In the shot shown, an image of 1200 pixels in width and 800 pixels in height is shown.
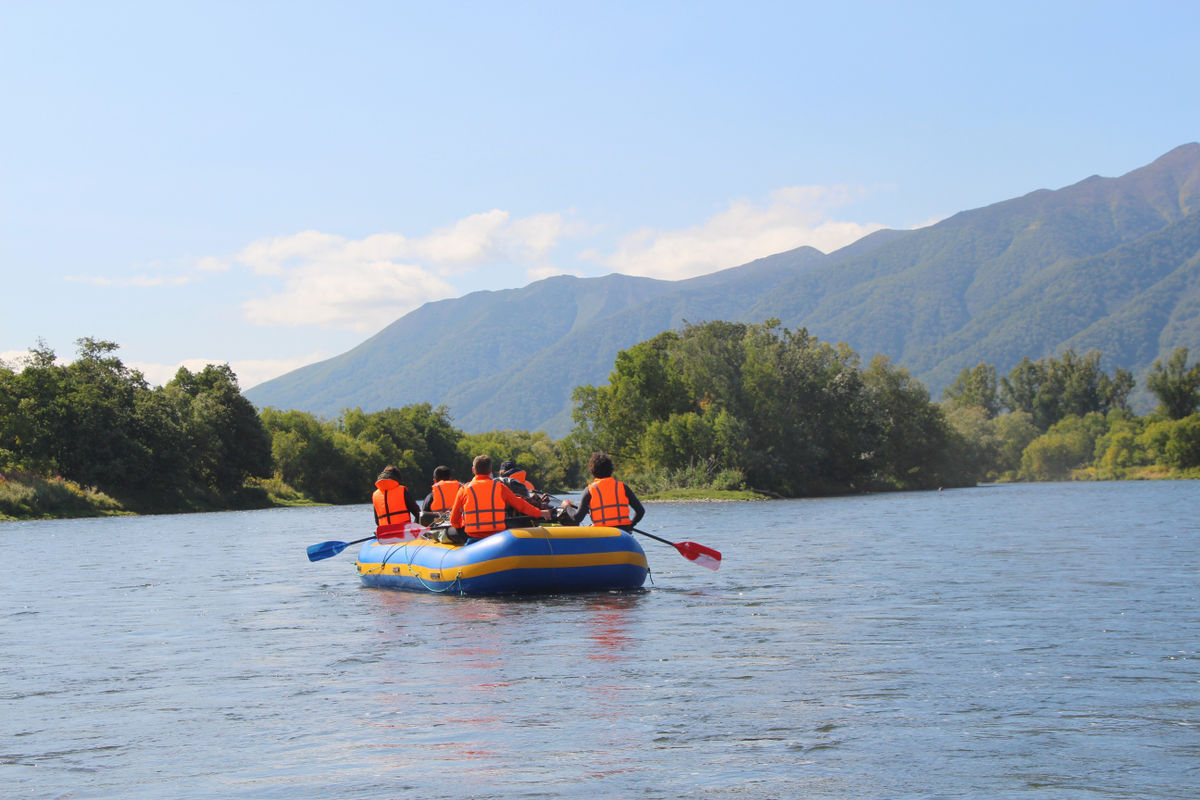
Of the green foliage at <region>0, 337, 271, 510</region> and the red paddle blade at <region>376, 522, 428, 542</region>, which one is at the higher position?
the green foliage at <region>0, 337, 271, 510</region>

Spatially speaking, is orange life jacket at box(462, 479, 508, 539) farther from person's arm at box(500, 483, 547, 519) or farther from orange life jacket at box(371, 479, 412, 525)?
orange life jacket at box(371, 479, 412, 525)

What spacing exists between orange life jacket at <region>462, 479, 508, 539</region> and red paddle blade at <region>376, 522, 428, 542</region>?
2.69 metres

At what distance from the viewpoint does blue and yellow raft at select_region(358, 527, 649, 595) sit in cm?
1719

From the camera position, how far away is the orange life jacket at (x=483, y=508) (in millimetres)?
17969

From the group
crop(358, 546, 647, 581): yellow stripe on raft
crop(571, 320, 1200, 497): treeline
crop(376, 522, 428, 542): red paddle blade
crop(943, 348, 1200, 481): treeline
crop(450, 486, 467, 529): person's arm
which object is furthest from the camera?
crop(943, 348, 1200, 481): treeline

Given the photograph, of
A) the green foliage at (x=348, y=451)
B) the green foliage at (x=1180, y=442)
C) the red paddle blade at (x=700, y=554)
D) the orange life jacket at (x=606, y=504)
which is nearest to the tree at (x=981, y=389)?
the green foliage at (x=1180, y=442)

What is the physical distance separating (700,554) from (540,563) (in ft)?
13.6

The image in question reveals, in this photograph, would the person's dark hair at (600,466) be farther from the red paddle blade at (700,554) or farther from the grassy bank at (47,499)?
the grassy bank at (47,499)

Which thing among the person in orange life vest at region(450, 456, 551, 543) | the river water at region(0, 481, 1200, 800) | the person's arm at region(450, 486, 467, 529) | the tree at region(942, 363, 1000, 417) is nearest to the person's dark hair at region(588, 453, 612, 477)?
the person in orange life vest at region(450, 456, 551, 543)

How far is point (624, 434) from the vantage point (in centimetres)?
7888

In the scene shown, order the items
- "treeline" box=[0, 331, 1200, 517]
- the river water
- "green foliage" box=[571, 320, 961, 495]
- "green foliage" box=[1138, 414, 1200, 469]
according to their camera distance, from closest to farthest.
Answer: the river water, "treeline" box=[0, 331, 1200, 517], "green foliage" box=[571, 320, 961, 495], "green foliage" box=[1138, 414, 1200, 469]

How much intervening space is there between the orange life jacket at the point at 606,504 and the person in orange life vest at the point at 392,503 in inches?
163

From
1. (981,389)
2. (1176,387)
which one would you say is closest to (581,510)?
(1176,387)

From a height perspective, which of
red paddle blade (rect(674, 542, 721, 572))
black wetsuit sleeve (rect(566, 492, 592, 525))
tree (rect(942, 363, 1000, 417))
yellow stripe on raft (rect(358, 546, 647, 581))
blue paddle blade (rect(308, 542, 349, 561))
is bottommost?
red paddle blade (rect(674, 542, 721, 572))
